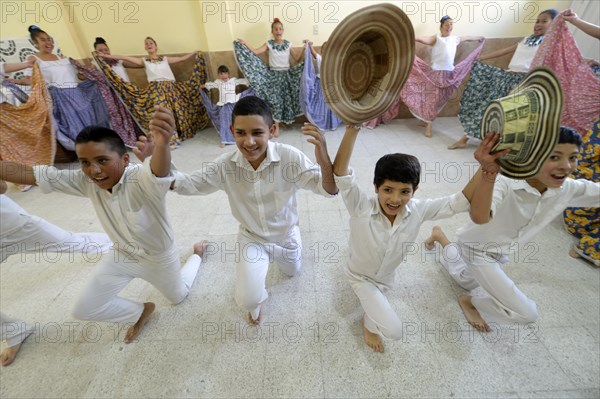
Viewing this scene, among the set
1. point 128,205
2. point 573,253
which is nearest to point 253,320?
point 128,205

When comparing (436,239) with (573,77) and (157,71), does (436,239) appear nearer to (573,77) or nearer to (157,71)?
(573,77)

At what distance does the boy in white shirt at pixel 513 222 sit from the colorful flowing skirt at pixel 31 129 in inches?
173

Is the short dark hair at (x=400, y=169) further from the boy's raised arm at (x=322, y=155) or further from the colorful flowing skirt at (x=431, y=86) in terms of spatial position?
the colorful flowing skirt at (x=431, y=86)

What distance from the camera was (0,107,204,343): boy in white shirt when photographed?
1.12 meters

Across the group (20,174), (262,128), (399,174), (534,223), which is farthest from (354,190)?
(20,174)

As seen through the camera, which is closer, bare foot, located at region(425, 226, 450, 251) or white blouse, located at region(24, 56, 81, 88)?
bare foot, located at region(425, 226, 450, 251)

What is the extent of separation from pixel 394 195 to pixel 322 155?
37 centimetres

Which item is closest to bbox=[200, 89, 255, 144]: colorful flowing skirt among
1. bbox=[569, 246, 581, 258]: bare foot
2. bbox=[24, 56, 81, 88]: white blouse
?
bbox=[24, 56, 81, 88]: white blouse

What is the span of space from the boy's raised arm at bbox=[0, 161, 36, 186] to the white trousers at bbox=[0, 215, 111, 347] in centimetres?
50

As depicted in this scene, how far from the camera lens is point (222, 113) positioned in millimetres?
4090

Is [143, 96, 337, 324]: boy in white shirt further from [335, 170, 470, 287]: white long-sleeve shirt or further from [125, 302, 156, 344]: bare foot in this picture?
[125, 302, 156, 344]: bare foot

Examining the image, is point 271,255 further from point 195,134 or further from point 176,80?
point 176,80

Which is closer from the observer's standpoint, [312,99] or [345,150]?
[345,150]

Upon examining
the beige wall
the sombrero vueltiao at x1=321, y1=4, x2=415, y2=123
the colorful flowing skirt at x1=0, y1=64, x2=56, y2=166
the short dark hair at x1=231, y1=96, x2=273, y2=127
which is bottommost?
the colorful flowing skirt at x1=0, y1=64, x2=56, y2=166
